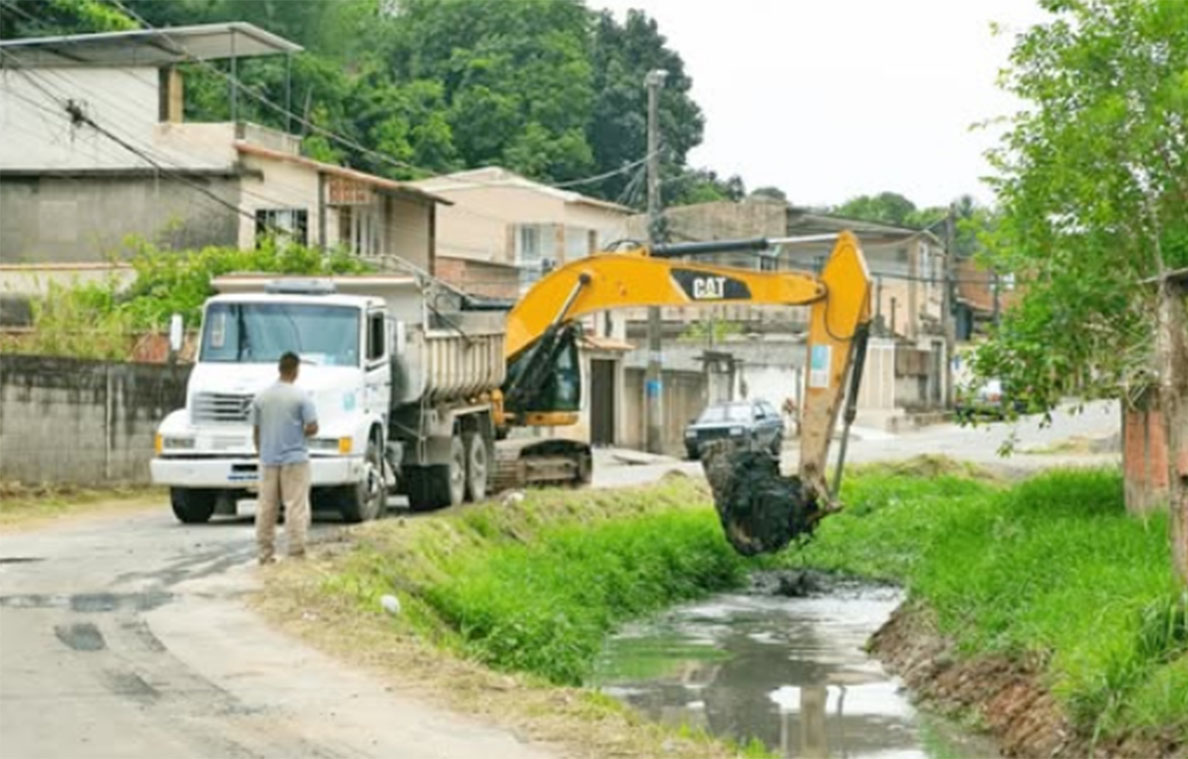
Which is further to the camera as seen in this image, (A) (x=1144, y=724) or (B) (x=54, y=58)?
(B) (x=54, y=58)

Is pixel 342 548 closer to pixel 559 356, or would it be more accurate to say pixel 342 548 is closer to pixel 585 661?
pixel 585 661

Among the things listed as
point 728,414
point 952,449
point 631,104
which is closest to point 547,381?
point 728,414

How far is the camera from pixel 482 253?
70.0 m

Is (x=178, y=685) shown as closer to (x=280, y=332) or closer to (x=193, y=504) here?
(x=193, y=504)

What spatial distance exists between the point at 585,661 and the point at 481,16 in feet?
216

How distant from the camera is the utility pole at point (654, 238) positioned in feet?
165

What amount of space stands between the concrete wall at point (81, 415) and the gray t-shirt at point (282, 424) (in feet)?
36.2

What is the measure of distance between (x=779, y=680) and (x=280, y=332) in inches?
333

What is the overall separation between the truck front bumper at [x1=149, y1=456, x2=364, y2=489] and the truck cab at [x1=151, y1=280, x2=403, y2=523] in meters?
0.01

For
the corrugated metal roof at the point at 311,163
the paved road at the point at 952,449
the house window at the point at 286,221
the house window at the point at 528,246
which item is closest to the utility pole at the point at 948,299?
the paved road at the point at 952,449

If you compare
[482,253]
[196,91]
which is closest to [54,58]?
[196,91]

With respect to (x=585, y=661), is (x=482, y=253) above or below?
above

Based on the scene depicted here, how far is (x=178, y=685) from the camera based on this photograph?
1292 centimetres

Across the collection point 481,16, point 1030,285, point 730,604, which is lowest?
point 730,604
